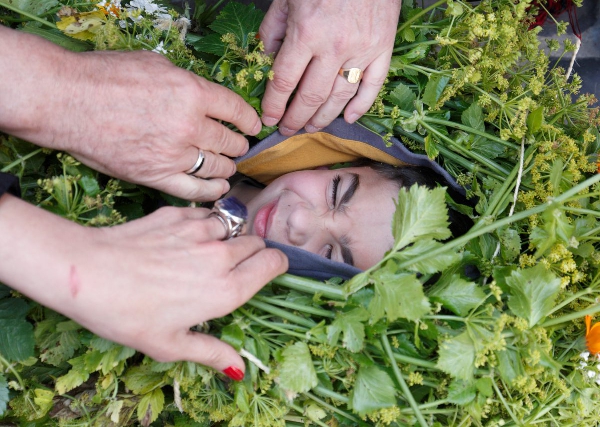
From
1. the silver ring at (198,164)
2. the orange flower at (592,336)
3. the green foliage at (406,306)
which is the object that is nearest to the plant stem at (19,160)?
the green foliage at (406,306)

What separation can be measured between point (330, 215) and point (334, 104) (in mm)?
300

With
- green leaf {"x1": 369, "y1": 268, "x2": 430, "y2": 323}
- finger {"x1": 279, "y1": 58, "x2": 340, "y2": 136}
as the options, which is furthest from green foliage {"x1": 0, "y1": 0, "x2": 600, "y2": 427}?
finger {"x1": 279, "y1": 58, "x2": 340, "y2": 136}

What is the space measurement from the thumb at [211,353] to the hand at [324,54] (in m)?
0.60

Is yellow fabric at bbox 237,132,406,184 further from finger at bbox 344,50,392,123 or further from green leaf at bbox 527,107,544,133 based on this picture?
green leaf at bbox 527,107,544,133

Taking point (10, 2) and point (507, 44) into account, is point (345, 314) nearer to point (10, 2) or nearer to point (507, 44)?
point (507, 44)

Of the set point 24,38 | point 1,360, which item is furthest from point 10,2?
point 1,360

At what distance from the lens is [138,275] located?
3.08 feet

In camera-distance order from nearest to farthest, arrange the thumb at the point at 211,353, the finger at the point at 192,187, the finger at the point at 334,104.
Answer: the thumb at the point at 211,353
the finger at the point at 192,187
the finger at the point at 334,104

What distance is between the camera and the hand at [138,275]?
0.90m

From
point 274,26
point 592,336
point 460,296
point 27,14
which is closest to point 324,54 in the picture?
point 274,26

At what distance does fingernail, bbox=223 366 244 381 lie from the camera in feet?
3.56

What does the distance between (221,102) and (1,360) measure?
728mm

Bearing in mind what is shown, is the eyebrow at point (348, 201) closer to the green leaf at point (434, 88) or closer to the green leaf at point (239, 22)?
the green leaf at point (434, 88)

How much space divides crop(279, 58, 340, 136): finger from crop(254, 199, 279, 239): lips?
0.77 feet
